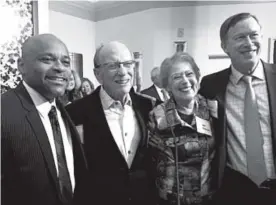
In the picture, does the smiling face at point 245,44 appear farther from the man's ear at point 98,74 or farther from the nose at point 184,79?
the man's ear at point 98,74

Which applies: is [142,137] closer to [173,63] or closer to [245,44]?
[173,63]

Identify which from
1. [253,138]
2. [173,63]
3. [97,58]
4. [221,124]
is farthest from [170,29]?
[253,138]

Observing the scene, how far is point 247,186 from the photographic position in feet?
3.75

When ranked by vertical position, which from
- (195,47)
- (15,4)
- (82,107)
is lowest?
Answer: (82,107)

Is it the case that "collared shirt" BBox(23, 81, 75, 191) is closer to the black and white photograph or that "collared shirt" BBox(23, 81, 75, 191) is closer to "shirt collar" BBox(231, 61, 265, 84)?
the black and white photograph

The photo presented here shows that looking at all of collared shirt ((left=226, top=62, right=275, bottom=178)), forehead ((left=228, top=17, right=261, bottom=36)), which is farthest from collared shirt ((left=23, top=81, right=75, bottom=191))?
forehead ((left=228, top=17, right=261, bottom=36))

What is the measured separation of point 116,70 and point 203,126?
0.36 metres

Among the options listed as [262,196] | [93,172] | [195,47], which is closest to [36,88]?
[93,172]

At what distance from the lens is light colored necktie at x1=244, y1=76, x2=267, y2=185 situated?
1108 millimetres

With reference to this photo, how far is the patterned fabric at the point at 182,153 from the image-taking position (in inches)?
41.4

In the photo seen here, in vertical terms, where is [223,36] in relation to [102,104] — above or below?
above

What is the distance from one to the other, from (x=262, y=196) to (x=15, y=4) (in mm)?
1151

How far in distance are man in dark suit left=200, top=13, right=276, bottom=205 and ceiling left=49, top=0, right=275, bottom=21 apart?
229mm

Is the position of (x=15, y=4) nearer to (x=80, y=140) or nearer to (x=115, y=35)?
(x=115, y=35)
